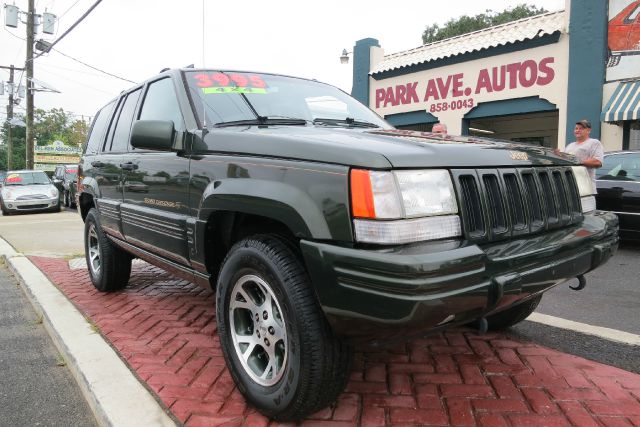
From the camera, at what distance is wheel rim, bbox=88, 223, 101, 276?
4.65m

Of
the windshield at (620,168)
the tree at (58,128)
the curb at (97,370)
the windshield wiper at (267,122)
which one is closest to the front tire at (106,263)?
the curb at (97,370)

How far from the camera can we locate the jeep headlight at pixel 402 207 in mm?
1842

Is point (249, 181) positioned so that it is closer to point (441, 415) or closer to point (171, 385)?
point (171, 385)

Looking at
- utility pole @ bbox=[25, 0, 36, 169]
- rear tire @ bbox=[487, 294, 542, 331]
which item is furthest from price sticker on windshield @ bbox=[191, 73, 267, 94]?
utility pole @ bbox=[25, 0, 36, 169]

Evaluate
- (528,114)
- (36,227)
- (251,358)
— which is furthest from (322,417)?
(528,114)

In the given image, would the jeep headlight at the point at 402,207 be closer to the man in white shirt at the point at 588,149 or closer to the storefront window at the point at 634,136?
the man in white shirt at the point at 588,149

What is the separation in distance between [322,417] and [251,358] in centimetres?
46

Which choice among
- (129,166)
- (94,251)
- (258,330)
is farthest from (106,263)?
(258,330)

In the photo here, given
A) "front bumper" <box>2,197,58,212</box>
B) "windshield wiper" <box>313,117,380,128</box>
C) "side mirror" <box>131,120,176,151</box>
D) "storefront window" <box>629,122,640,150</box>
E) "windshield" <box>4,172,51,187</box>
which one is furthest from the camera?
"windshield" <box>4,172,51,187</box>

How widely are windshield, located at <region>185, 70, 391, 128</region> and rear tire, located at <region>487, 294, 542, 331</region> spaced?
1.48 meters

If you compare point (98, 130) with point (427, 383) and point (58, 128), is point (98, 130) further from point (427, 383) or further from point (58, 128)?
point (58, 128)

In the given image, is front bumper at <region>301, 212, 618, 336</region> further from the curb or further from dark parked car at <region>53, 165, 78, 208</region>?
dark parked car at <region>53, 165, 78, 208</region>

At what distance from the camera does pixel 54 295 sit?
4.41m

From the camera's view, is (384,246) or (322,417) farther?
(322,417)
